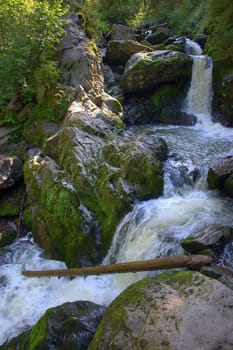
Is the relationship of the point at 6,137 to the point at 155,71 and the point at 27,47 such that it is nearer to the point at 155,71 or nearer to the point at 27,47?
the point at 27,47

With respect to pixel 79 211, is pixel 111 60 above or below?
above

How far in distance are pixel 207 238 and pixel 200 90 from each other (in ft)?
28.6

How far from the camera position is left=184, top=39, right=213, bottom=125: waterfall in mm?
12211

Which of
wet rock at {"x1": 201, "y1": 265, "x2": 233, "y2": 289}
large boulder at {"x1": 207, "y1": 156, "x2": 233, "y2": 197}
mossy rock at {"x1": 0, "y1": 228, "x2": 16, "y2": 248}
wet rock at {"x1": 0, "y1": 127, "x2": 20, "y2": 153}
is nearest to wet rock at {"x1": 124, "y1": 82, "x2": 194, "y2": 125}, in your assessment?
wet rock at {"x1": 0, "y1": 127, "x2": 20, "y2": 153}

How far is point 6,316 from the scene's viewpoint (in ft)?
17.2

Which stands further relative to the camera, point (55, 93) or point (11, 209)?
point (55, 93)

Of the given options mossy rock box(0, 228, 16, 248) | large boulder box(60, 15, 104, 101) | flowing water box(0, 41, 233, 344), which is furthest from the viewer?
large boulder box(60, 15, 104, 101)

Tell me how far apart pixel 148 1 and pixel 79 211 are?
27.0 meters

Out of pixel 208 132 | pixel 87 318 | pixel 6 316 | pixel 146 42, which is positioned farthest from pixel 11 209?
pixel 146 42

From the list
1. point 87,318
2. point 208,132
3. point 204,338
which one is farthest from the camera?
point 208,132

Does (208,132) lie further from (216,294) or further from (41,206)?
(216,294)

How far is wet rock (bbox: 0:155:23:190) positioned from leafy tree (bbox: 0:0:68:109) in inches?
Answer: 91.1

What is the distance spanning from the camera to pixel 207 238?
16.2 feet

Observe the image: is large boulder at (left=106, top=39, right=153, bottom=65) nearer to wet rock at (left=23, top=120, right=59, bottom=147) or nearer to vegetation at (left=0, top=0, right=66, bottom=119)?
vegetation at (left=0, top=0, right=66, bottom=119)
